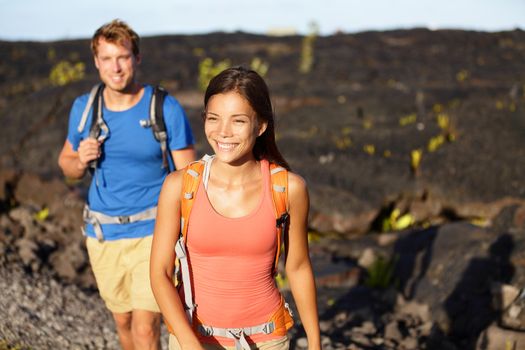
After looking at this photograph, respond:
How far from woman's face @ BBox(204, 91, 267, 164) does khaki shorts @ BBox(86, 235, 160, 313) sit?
141cm

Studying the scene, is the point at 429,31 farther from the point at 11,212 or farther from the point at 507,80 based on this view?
the point at 11,212

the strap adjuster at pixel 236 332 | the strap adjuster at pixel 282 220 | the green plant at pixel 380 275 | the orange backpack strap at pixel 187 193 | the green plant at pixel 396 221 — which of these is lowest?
the green plant at pixel 380 275

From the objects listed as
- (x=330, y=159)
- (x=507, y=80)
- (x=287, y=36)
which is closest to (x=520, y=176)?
(x=330, y=159)

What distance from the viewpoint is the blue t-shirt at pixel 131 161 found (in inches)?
145

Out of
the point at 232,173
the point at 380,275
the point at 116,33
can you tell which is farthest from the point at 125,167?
the point at 380,275

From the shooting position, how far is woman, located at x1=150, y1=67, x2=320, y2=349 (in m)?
2.45

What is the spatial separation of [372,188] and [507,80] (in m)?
11.5

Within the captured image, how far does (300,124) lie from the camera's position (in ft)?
46.4

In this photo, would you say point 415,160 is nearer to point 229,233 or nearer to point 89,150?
point 89,150

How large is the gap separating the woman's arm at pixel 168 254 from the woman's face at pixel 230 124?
190mm

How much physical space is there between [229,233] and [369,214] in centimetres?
699

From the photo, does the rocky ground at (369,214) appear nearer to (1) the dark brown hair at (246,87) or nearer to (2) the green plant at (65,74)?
(2) the green plant at (65,74)

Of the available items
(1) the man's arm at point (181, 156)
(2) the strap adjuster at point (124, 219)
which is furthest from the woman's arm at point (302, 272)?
(2) the strap adjuster at point (124, 219)

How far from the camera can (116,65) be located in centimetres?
371
